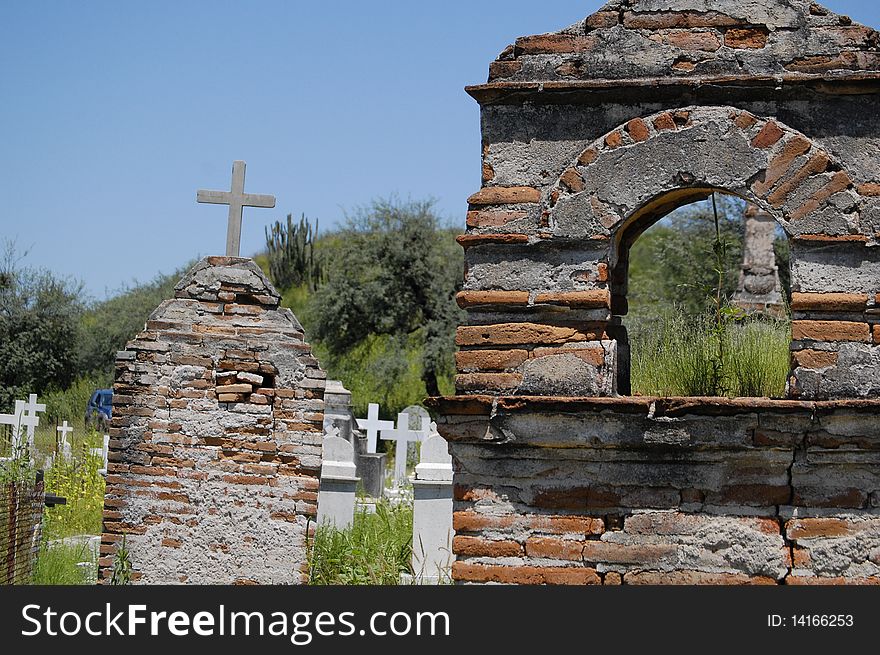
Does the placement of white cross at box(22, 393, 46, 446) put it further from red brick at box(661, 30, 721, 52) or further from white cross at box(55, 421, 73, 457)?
red brick at box(661, 30, 721, 52)

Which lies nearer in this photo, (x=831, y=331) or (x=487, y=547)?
(x=831, y=331)

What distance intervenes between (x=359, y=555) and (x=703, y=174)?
16.9 ft

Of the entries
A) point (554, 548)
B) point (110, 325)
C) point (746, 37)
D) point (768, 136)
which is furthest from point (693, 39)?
point (110, 325)

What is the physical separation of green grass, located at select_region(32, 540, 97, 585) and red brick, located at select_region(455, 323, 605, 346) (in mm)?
5606

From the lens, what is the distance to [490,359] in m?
5.14

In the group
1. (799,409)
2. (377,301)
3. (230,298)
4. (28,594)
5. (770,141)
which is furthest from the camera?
(377,301)

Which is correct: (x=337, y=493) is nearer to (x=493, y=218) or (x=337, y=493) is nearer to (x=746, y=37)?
(x=493, y=218)

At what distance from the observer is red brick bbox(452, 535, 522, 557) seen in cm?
502

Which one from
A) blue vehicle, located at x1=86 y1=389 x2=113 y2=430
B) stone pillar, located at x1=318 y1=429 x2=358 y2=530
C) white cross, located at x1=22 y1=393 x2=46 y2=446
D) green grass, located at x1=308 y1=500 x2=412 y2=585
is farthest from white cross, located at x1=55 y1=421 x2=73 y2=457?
green grass, located at x1=308 y1=500 x2=412 y2=585

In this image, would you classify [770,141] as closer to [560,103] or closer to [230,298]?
[560,103]

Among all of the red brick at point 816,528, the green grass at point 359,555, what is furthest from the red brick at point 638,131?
the green grass at point 359,555

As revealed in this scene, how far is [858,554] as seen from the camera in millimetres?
4770

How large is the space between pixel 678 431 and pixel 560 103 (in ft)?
5.58

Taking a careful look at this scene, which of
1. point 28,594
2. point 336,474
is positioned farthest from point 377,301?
point 28,594
